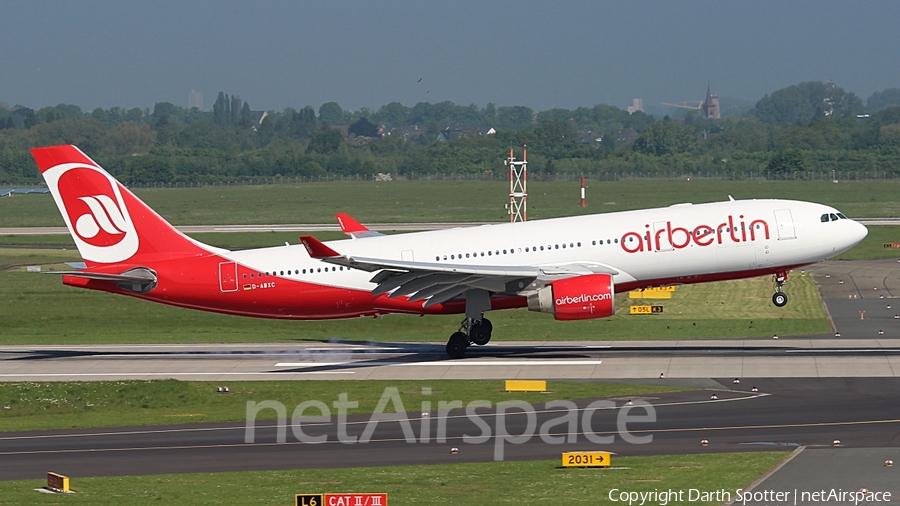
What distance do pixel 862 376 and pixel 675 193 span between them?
456 feet

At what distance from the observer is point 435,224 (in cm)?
12238

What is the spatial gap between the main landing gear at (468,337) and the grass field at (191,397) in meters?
5.71

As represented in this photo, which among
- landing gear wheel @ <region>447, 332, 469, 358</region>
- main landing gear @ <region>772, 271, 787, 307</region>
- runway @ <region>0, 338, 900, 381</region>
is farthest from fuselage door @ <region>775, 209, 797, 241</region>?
landing gear wheel @ <region>447, 332, 469, 358</region>

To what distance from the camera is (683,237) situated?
46.3 metres

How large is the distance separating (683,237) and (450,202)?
409ft

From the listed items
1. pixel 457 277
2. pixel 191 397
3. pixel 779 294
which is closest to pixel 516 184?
pixel 779 294

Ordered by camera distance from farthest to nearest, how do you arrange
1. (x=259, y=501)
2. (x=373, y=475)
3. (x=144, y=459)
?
(x=144, y=459), (x=373, y=475), (x=259, y=501)

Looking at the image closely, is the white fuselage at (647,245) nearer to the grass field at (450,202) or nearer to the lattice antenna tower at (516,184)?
the lattice antenna tower at (516,184)

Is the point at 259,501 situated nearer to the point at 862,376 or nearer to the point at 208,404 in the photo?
the point at 208,404

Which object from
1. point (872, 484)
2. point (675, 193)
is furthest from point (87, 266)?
point (675, 193)

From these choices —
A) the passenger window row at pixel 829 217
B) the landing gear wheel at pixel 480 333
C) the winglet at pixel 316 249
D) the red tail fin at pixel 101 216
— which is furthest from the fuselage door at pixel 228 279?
the passenger window row at pixel 829 217

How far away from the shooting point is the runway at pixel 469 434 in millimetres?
30141

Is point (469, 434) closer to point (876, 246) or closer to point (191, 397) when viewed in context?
point (191, 397)

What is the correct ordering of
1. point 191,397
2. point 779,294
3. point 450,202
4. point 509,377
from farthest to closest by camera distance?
point 450,202, point 779,294, point 509,377, point 191,397
